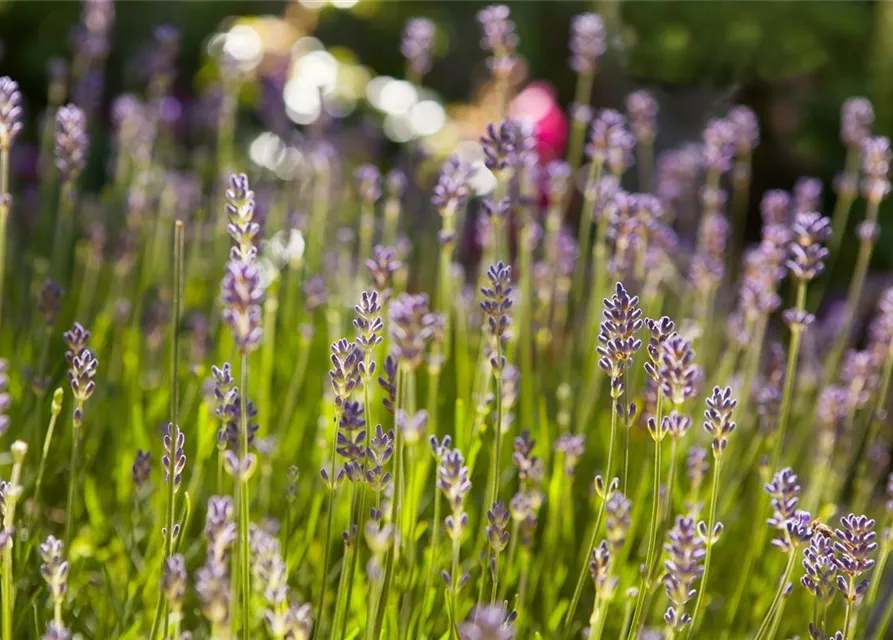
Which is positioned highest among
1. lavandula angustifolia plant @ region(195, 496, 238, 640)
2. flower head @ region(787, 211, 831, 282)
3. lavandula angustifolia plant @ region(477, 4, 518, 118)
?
lavandula angustifolia plant @ region(477, 4, 518, 118)

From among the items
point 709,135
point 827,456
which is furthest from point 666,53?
point 827,456

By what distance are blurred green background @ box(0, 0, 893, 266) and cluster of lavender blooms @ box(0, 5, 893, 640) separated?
212 cm

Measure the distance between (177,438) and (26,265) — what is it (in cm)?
204

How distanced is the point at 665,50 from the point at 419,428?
458 cm

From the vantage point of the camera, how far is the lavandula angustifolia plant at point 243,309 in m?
1.07

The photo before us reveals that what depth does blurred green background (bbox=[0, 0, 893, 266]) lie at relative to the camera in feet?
18.0

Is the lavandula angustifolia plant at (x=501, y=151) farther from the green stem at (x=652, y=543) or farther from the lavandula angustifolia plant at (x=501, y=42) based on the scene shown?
the green stem at (x=652, y=543)

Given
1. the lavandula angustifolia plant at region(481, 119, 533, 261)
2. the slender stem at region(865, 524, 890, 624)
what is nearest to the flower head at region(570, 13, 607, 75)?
the lavandula angustifolia plant at region(481, 119, 533, 261)

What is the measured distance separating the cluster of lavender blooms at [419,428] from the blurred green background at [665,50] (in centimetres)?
212

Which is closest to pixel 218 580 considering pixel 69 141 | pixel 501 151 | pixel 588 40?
pixel 501 151

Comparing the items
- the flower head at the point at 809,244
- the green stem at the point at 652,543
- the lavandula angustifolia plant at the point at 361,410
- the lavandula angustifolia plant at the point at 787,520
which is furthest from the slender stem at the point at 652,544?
the flower head at the point at 809,244

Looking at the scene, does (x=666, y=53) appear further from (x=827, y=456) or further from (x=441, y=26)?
(x=827, y=456)

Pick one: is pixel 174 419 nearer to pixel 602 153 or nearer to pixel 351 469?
pixel 351 469

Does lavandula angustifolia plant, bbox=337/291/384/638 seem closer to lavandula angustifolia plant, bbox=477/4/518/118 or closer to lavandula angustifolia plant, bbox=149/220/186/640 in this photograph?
lavandula angustifolia plant, bbox=149/220/186/640
